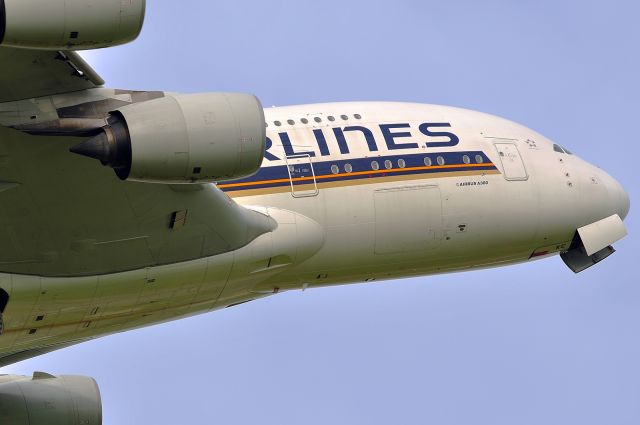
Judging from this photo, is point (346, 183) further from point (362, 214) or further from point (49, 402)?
point (49, 402)

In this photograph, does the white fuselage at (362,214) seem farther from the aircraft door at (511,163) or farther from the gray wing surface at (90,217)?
the gray wing surface at (90,217)

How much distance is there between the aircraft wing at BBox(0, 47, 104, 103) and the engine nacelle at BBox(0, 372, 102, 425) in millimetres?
10411

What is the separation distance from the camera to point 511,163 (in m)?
35.2

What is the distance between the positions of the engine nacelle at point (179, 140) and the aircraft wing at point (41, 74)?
0.91 meters

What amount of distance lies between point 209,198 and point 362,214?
3.70m

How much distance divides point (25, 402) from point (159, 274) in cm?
691

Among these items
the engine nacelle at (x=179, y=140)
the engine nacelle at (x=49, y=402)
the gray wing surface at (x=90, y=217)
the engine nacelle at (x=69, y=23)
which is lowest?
the engine nacelle at (x=49, y=402)

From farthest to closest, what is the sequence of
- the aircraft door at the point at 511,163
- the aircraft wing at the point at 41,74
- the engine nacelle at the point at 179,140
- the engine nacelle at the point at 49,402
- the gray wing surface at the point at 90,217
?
the engine nacelle at the point at 49,402, the aircraft door at the point at 511,163, the gray wing surface at the point at 90,217, the engine nacelle at the point at 179,140, the aircraft wing at the point at 41,74

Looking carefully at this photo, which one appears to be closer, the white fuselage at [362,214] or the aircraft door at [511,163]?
the white fuselage at [362,214]

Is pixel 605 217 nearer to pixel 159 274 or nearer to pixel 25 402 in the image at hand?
pixel 159 274

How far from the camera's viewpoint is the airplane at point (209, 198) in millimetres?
27578

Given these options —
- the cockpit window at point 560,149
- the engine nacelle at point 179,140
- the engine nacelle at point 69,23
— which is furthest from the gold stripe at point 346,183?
the engine nacelle at point 69,23

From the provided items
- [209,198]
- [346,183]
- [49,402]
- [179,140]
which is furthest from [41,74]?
[49,402]

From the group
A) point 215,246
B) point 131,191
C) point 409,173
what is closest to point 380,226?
point 409,173
